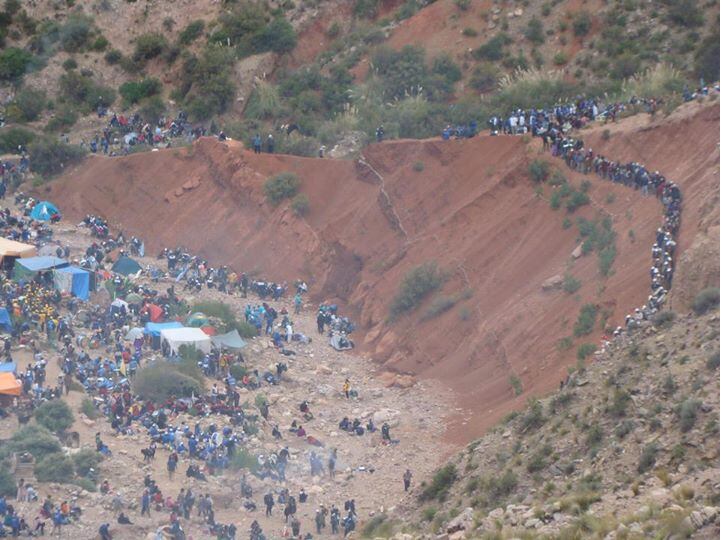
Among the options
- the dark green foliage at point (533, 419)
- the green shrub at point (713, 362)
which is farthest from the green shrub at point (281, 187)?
the green shrub at point (713, 362)

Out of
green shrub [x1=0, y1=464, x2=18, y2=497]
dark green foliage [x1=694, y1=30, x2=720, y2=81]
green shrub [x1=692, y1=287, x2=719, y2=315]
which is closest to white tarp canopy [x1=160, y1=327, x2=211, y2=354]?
green shrub [x1=0, y1=464, x2=18, y2=497]

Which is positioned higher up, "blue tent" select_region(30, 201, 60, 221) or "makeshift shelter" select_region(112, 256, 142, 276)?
"blue tent" select_region(30, 201, 60, 221)

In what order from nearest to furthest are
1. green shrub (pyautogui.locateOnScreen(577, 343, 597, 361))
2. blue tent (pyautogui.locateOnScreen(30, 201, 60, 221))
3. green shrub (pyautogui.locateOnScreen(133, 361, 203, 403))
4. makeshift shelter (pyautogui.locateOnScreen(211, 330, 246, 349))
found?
green shrub (pyautogui.locateOnScreen(577, 343, 597, 361)) → green shrub (pyautogui.locateOnScreen(133, 361, 203, 403)) → makeshift shelter (pyautogui.locateOnScreen(211, 330, 246, 349)) → blue tent (pyautogui.locateOnScreen(30, 201, 60, 221))

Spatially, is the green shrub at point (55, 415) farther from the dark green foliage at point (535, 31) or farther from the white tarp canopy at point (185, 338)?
the dark green foliage at point (535, 31)

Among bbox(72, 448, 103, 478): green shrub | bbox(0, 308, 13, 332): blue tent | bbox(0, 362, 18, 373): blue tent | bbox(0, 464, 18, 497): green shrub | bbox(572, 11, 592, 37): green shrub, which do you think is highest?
bbox(572, 11, 592, 37): green shrub

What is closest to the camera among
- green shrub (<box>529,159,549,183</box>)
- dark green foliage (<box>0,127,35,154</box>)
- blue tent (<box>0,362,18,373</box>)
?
blue tent (<box>0,362,18,373</box>)

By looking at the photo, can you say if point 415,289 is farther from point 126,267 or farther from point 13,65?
point 13,65

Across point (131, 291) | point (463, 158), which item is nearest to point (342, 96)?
point (463, 158)

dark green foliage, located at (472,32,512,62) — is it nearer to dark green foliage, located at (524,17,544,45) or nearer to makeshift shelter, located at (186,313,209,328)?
dark green foliage, located at (524,17,544,45)
